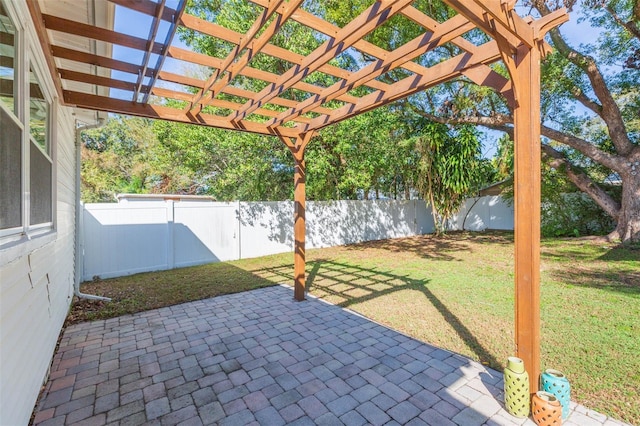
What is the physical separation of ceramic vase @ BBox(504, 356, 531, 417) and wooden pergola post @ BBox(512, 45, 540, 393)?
0.10 metres

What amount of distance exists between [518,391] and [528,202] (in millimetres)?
1340

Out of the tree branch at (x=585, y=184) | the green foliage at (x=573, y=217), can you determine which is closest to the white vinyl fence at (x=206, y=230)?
the tree branch at (x=585, y=184)

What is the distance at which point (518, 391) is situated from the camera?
2.11 m

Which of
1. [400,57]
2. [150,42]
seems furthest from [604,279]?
[150,42]

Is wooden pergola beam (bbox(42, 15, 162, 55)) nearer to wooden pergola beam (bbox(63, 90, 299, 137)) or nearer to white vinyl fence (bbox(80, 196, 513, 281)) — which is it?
wooden pergola beam (bbox(63, 90, 299, 137))

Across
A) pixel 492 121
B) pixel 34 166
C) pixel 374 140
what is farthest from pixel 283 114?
pixel 492 121

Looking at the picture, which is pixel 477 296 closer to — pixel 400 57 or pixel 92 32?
pixel 400 57

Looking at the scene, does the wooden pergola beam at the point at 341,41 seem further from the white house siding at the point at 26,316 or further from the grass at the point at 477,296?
the grass at the point at 477,296

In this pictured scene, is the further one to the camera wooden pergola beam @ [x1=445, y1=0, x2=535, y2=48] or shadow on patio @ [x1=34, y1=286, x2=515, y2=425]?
shadow on patio @ [x1=34, y1=286, x2=515, y2=425]

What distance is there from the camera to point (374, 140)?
9094mm

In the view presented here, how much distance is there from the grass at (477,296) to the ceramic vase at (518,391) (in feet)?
1.83

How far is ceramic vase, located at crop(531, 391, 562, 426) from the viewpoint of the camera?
1.96m

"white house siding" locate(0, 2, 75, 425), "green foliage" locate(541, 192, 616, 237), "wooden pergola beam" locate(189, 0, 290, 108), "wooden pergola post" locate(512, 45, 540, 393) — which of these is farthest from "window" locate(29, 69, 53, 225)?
"green foliage" locate(541, 192, 616, 237)

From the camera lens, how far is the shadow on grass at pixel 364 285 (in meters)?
3.54
